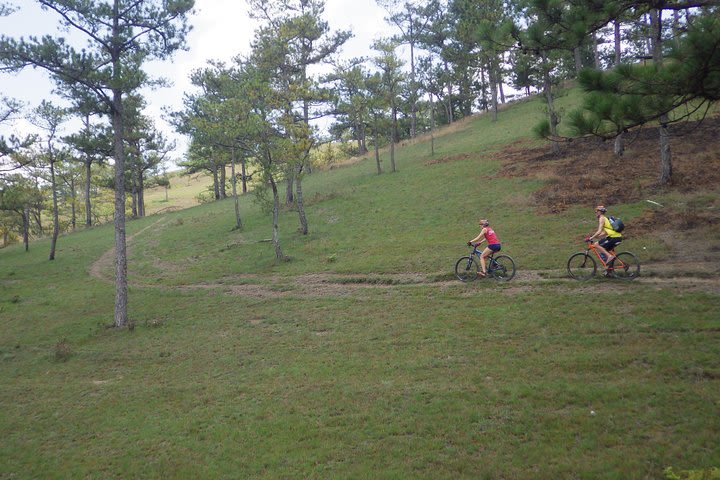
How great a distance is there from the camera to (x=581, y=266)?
15562 millimetres

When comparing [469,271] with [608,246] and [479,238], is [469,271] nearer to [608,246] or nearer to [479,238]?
[479,238]

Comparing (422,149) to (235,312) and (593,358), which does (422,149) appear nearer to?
(235,312)

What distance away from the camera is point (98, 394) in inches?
475

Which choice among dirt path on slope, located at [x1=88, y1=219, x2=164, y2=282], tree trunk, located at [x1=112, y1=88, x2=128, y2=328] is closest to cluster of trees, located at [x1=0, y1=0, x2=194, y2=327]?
tree trunk, located at [x1=112, y1=88, x2=128, y2=328]

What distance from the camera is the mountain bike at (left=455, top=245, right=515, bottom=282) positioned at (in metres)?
16.5

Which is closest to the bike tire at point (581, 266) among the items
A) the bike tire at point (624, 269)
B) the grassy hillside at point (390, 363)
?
the grassy hillside at point (390, 363)

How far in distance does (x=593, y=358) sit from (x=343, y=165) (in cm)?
4907

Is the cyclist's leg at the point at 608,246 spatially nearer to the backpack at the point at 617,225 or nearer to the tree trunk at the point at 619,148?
the backpack at the point at 617,225

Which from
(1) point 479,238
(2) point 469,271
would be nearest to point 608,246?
(1) point 479,238

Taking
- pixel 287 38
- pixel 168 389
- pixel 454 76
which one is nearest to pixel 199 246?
pixel 287 38

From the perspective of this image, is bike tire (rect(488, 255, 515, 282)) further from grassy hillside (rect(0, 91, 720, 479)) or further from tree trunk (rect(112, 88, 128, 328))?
tree trunk (rect(112, 88, 128, 328))

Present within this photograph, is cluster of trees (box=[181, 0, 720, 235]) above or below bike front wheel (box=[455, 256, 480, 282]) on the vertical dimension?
above

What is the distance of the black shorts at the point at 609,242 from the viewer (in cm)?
1397

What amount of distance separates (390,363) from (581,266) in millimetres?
8480
